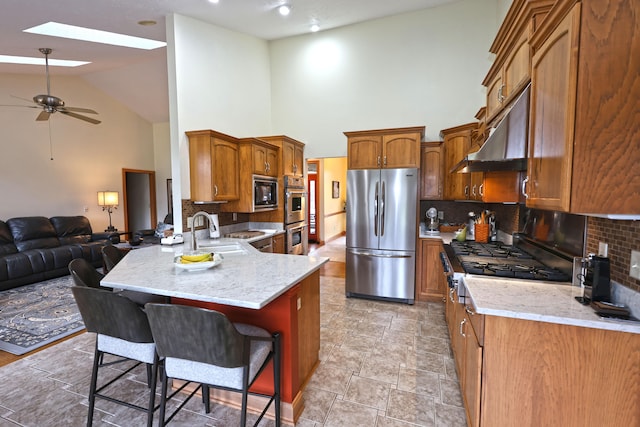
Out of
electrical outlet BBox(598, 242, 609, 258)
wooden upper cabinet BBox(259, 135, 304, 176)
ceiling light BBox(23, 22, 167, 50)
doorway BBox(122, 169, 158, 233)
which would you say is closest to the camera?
electrical outlet BBox(598, 242, 609, 258)

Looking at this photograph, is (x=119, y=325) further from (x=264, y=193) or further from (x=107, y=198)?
(x=107, y=198)

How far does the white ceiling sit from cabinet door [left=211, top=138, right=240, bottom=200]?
170 cm

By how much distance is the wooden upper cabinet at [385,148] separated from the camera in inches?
153

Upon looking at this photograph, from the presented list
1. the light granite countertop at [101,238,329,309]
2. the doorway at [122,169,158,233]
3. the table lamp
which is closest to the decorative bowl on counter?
the light granite countertop at [101,238,329,309]

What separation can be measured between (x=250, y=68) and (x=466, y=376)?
511cm

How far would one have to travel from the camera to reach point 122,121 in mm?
7055

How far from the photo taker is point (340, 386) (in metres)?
2.29

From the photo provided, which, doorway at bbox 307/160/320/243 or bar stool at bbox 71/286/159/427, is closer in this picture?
bar stool at bbox 71/286/159/427

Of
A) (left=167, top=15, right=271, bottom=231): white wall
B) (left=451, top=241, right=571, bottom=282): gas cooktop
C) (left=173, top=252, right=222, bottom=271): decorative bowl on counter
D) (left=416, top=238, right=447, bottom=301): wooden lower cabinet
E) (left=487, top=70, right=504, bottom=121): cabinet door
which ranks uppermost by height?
(left=167, top=15, right=271, bottom=231): white wall

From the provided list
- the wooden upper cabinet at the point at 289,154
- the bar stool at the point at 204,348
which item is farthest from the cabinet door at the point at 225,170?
the bar stool at the point at 204,348

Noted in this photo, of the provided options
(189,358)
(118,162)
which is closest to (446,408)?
(189,358)

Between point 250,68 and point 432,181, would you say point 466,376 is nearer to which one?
point 432,181

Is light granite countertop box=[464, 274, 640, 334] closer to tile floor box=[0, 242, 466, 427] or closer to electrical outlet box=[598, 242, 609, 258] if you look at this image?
electrical outlet box=[598, 242, 609, 258]

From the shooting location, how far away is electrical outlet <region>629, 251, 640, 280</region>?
135cm
